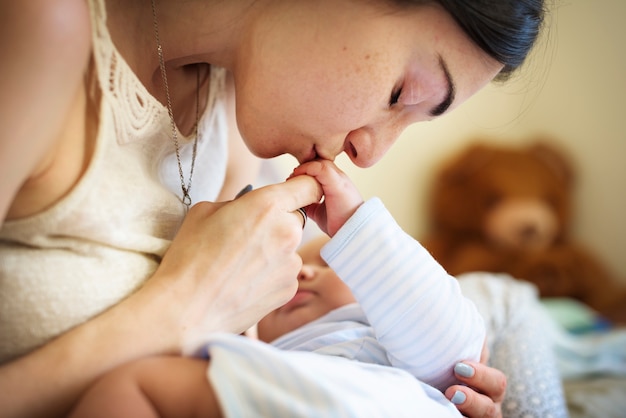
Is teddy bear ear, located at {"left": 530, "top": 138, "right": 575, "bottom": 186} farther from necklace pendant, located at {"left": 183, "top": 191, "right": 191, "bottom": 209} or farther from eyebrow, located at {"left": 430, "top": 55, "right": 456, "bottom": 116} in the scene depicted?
necklace pendant, located at {"left": 183, "top": 191, "right": 191, "bottom": 209}

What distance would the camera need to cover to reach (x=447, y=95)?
87cm

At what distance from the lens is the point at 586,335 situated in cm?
197

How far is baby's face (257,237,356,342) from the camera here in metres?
1.16

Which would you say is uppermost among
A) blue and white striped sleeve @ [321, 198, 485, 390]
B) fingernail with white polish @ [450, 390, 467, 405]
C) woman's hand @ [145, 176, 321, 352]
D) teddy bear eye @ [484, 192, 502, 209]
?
woman's hand @ [145, 176, 321, 352]

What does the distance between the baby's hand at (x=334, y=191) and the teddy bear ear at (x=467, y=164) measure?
155 cm

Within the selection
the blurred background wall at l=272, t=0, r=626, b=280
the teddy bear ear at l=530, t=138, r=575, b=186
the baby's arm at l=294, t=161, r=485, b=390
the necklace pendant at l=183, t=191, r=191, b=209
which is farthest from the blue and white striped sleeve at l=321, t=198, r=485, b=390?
the teddy bear ear at l=530, t=138, r=575, b=186

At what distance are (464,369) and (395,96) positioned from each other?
438mm

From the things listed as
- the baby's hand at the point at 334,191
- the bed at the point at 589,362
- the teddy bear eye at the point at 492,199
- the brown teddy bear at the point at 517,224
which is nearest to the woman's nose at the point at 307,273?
the baby's hand at the point at 334,191

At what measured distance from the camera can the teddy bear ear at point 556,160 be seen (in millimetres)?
2432

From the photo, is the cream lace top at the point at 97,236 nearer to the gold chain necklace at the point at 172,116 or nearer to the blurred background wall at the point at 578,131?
the gold chain necklace at the point at 172,116

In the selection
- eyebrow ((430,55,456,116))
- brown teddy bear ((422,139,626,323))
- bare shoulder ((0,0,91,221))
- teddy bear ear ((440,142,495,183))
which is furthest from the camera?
teddy bear ear ((440,142,495,183))

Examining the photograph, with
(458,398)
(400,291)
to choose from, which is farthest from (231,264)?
(458,398)

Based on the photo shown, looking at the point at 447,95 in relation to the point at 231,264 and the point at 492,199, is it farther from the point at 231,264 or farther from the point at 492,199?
the point at 492,199

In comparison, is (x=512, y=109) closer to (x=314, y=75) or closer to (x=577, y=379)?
(x=577, y=379)
